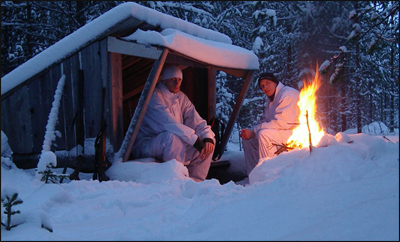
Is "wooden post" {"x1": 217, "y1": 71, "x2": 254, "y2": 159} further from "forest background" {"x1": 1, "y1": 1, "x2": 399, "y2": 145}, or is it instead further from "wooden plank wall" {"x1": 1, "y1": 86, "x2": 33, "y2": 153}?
"forest background" {"x1": 1, "y1": 1, "x2": 399, "y2": 145}

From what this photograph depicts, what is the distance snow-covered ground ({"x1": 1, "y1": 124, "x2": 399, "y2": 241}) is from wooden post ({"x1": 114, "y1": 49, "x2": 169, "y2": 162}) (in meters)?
1.42

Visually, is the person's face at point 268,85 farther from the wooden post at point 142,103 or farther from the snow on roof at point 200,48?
the wooden post at point 142,103

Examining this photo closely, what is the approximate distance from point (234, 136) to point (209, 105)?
11.9m

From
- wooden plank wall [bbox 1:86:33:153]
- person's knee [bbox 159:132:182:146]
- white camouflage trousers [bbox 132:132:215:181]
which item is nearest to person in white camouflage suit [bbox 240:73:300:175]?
white camouflage trousers [bbox 132:132:215:181]

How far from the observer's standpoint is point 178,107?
5.71 m

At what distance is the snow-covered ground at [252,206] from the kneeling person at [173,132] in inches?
68.0

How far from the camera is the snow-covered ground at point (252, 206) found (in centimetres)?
168

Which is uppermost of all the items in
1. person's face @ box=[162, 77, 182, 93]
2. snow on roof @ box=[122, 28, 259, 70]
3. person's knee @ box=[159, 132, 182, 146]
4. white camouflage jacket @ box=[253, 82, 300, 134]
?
snow on roof @ box=[122, 28, 259, 70]

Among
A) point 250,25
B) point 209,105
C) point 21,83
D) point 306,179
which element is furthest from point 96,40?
point 250,25

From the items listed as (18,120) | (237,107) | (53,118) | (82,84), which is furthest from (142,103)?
(237,107)

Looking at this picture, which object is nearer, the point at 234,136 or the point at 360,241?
the point at 360,241

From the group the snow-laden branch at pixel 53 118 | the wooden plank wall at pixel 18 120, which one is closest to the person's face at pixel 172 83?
the snow-laden branch at pixel 53 118

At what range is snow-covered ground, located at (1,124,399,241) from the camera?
168 centimetres

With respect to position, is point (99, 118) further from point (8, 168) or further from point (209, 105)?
point (209, 105)
